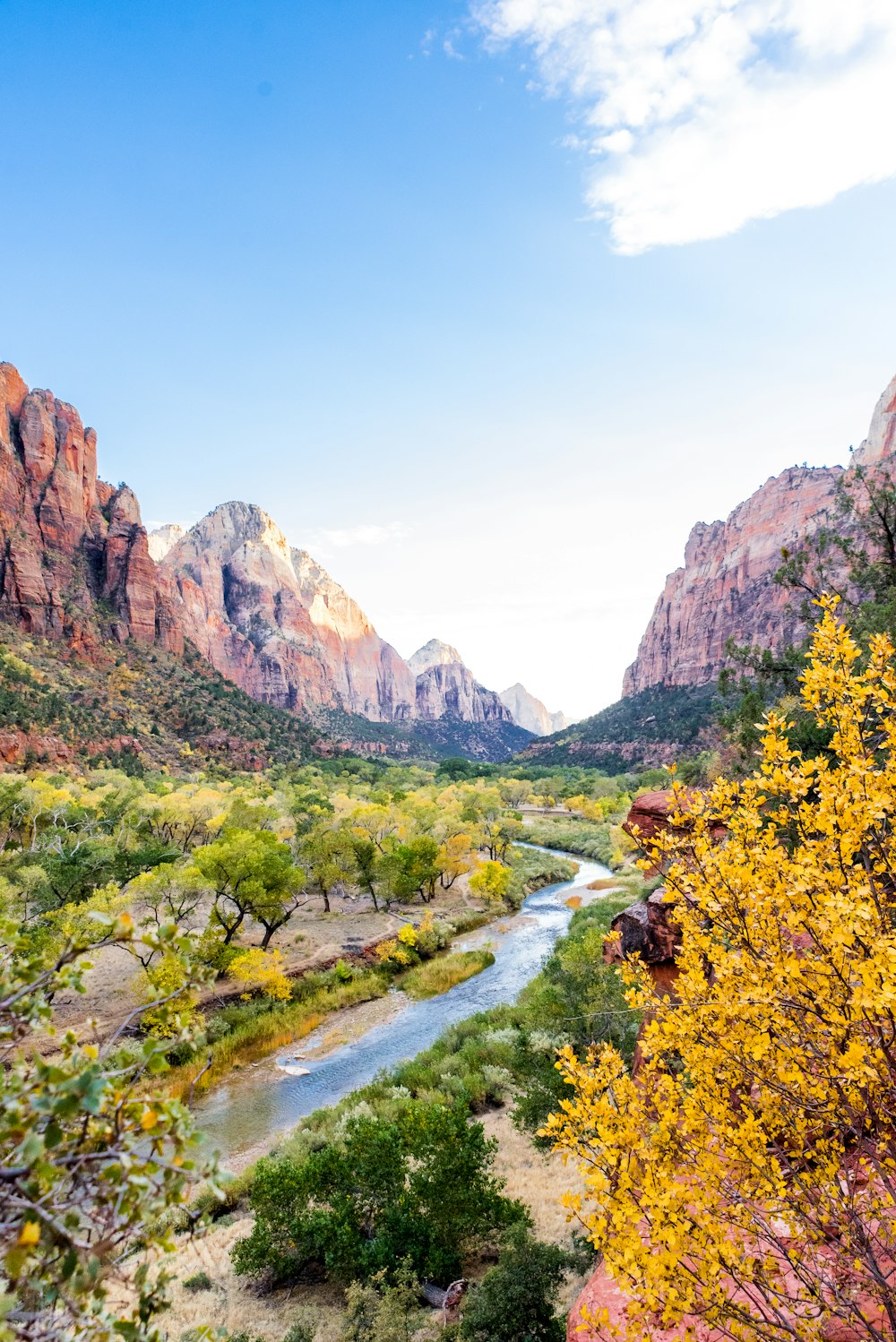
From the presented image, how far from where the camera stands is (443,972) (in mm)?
28469

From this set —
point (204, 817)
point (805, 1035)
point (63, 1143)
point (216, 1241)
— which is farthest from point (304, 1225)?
point (204, 817)

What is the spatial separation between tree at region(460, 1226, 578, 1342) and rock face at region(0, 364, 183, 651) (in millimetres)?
75508

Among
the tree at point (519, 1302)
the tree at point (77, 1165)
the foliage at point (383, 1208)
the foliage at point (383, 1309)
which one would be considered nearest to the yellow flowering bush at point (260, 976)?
the foliage at point (383, 1208)

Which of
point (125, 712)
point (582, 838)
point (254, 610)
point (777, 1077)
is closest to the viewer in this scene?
point (777, 1077)

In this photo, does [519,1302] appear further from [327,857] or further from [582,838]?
[582,838]

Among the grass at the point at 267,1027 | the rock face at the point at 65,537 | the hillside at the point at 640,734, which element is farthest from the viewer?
the hillside at the point at 640,734

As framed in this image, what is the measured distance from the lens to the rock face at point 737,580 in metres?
115

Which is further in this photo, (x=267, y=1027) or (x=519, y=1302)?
(x=267, y=1027)

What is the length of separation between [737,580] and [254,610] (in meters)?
120

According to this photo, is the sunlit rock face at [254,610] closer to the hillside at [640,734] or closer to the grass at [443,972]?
the hillside at [640,734]

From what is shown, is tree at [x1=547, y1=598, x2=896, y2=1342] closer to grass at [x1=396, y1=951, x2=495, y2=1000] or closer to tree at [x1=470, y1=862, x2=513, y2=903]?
grass at [x1=396, y1=951, x2=495, y2=1000]

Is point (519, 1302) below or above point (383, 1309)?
above

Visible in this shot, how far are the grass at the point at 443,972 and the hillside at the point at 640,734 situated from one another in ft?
189

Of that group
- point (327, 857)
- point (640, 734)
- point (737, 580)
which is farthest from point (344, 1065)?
point (737, 580)
